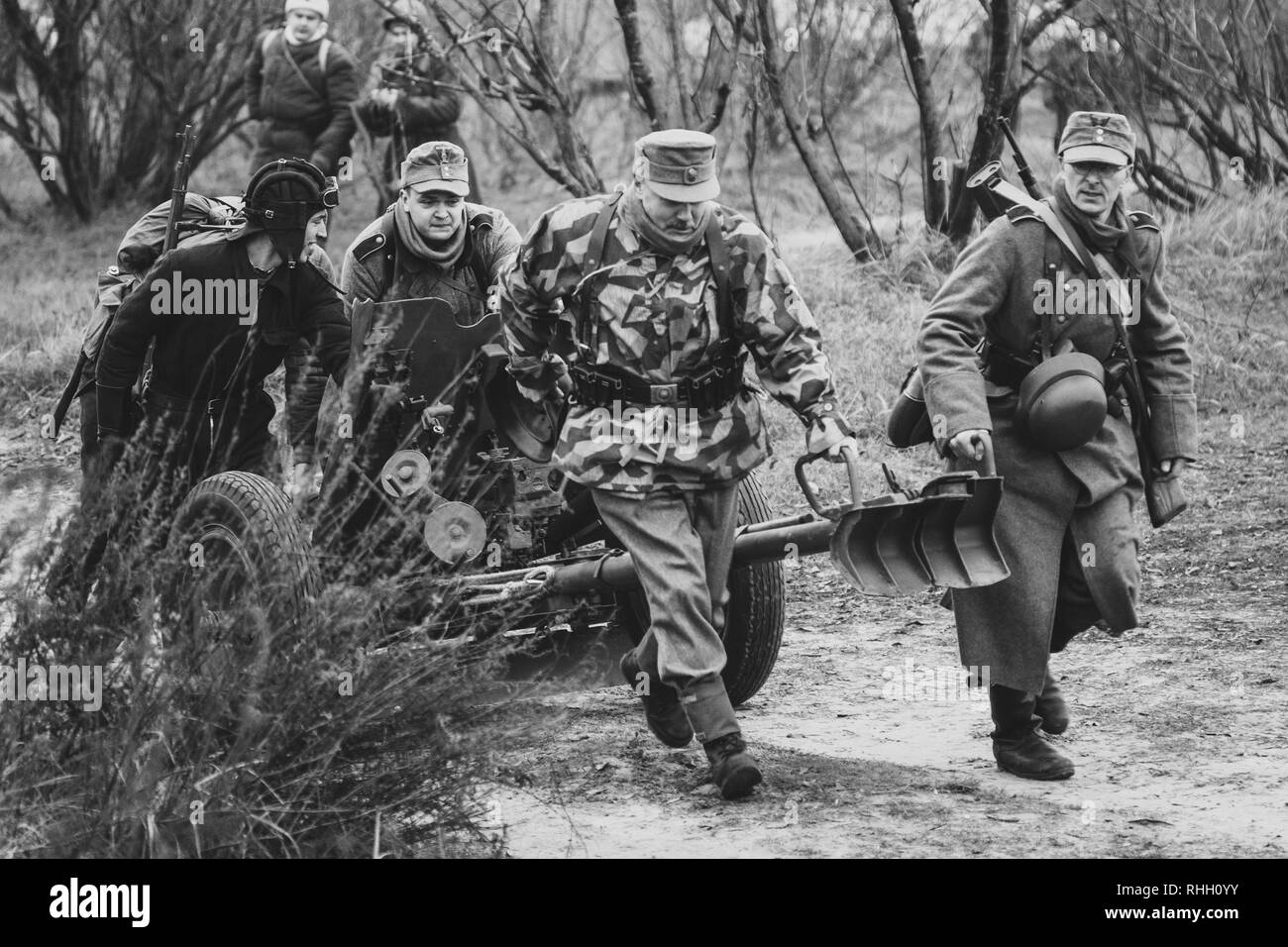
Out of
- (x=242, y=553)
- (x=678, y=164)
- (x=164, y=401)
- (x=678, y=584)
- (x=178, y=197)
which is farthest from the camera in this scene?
(x=178, y=197)

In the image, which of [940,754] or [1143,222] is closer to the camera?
[1143,222]

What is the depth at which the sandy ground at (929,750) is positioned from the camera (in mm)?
4520

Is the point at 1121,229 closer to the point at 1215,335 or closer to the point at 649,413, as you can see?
the point at 649,413

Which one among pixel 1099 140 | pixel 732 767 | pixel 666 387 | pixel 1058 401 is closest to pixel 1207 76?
pixel 1099 140

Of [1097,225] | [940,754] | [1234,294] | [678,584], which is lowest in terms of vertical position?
[940,754]

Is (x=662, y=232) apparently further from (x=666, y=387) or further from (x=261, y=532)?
(x=261, y=532)

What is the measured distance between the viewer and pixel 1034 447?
5.15 m

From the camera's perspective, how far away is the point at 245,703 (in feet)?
13.2

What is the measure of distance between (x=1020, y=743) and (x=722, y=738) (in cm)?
89

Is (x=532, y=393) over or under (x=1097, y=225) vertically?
under

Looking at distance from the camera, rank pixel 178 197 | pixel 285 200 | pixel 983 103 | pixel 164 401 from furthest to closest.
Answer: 1. pixel 983 103
2. pixel 178 197
3. pixel 164 401
4. pixel 285 200

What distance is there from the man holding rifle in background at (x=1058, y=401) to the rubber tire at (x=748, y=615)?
2.01ft

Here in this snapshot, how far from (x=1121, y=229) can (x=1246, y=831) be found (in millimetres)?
1638

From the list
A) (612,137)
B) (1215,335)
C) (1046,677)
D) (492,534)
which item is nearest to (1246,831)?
(1046,677)
